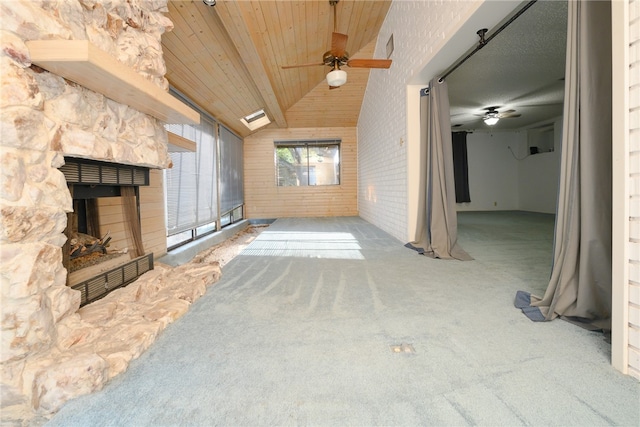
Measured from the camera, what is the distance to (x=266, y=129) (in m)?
7.79

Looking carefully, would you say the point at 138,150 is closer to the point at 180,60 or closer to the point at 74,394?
the point at 74,394

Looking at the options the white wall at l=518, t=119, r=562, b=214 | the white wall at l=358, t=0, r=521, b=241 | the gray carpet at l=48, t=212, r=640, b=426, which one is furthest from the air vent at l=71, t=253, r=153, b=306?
the white wall at l=518, t=119, r=562, b=214

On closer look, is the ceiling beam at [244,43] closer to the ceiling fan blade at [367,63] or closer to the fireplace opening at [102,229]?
the ceiling fan blade at [367,63]

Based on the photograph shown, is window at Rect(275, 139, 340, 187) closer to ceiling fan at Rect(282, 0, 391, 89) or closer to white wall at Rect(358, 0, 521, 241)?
white wall at Rect(358, 0, 521, 241)

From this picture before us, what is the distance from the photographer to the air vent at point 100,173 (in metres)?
1.64

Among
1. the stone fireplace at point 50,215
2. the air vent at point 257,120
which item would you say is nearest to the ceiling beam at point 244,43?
the stone fireplace at point 50,215

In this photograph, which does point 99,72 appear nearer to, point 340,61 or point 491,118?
point 340,61

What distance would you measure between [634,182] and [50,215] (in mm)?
2476

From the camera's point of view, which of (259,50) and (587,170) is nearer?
(587,170)

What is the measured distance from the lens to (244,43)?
334 centimetres

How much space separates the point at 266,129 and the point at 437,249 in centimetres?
618

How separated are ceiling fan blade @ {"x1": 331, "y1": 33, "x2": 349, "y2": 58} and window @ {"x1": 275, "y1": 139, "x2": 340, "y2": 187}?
4.50 meters

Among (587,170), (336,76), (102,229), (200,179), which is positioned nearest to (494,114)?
(336,76)

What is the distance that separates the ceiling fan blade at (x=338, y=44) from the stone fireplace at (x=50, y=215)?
2189 mm
